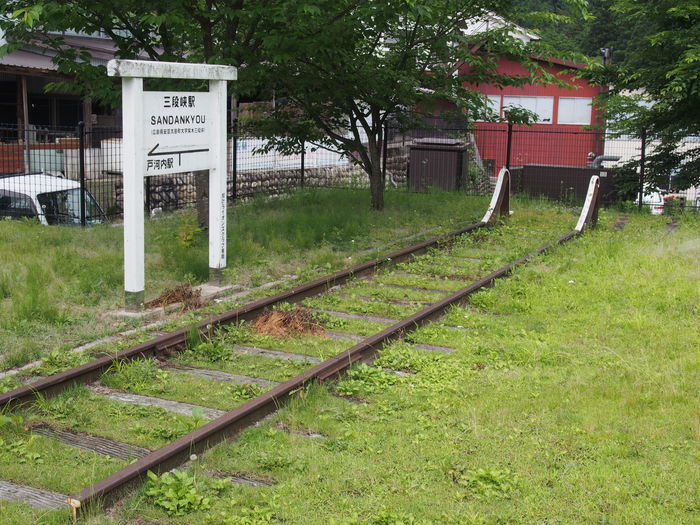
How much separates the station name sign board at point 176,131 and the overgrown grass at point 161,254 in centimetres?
154

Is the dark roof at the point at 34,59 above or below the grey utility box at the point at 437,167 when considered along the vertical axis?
above

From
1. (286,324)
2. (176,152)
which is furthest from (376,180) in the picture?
(286,324)

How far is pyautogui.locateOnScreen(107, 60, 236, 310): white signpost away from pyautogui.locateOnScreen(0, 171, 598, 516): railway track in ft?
4.05

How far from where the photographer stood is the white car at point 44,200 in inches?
564

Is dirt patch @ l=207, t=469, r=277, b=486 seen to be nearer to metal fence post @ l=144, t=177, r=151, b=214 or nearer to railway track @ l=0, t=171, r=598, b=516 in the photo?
railway track @ l=0, t=171, r=598, b=516

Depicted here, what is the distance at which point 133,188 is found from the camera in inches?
341

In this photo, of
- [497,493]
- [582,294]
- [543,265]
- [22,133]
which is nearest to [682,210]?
[543,265]

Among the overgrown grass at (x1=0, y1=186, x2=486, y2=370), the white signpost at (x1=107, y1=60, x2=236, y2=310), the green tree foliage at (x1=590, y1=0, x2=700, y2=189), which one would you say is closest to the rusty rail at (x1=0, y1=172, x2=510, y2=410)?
the overgrown grass at (x1=0, y1=186, x2=486, y2=370)

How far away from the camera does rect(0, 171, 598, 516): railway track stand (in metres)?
5.11

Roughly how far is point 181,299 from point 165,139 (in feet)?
5.96

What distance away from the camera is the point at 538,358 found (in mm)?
7227

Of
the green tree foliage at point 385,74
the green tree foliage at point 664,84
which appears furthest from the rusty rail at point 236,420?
the green tree foliage at point 664,84

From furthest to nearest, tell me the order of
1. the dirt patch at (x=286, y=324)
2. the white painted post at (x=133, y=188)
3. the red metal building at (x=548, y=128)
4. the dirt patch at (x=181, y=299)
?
the red metal building at (x=548, y=128) → the dirt patch at (x=181, y=299) → the white painted post at (x=133, y=188) → the dirt patch at (x=286, y=324)

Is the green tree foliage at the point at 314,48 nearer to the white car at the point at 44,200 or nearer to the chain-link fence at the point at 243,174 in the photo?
the chain-link fence at the point at 243,174
